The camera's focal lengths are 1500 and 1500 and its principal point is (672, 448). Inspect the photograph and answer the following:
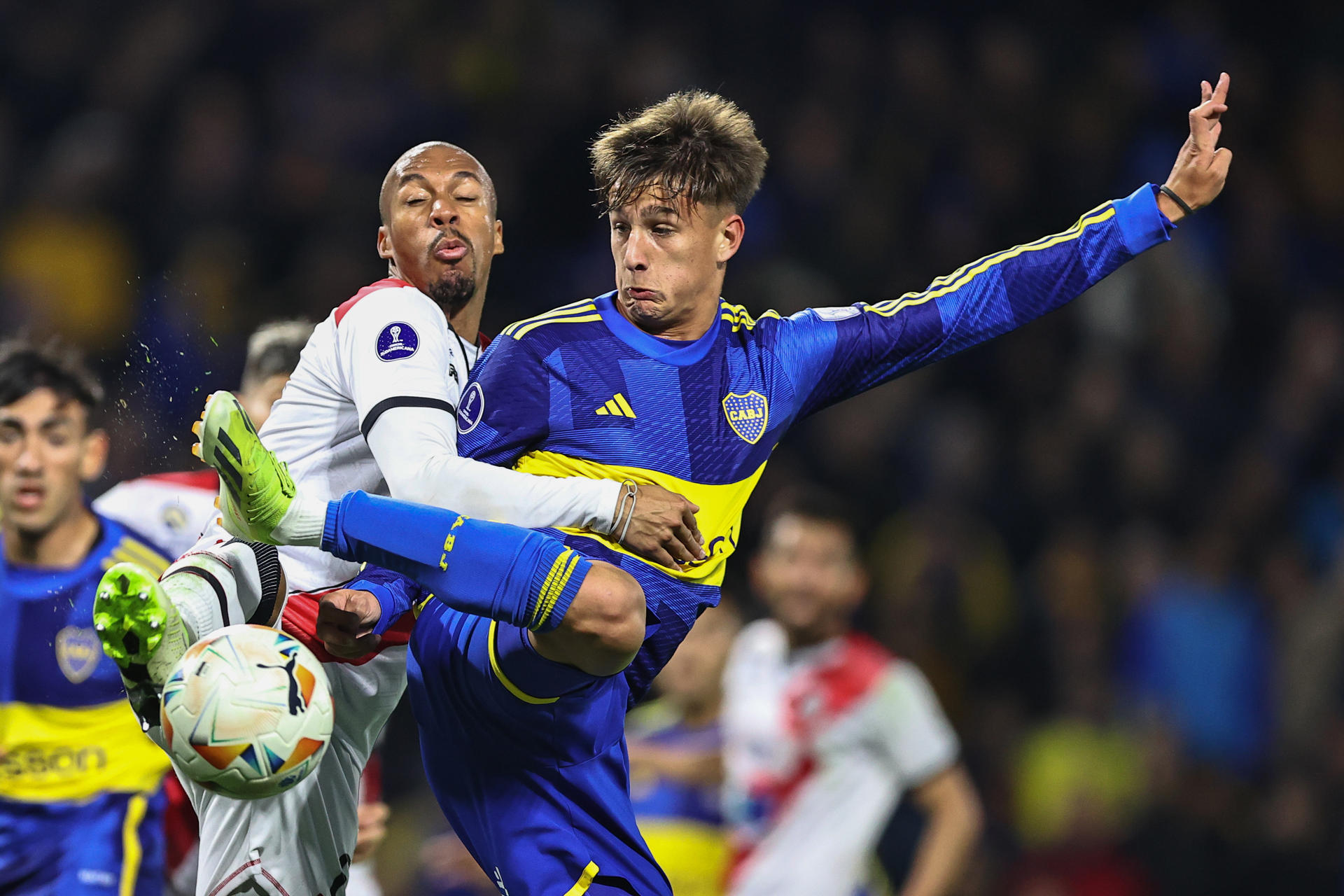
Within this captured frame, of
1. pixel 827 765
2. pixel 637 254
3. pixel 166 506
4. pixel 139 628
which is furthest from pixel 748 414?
pixel 827 765

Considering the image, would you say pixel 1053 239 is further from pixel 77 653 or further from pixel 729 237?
pixel 77 653

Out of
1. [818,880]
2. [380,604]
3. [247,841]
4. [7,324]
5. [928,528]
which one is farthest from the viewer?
[928,528]

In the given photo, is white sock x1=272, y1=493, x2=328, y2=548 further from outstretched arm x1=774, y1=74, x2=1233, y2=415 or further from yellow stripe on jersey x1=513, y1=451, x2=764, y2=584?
outstretched arm x1=774, y1=74, x2=1233, y2=415

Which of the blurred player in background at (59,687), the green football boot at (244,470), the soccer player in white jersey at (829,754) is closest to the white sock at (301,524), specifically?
the green football boot at (244,470)

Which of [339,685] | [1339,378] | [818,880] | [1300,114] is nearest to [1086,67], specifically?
[1300,114]

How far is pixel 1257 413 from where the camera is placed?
8719 mm

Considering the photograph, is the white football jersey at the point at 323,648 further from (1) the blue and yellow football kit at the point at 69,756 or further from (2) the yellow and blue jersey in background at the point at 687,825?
(2) the yellow and blue jersey in background at the point at 687,825

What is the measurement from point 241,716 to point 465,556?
1.87ft

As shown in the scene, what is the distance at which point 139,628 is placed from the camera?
10.3ft

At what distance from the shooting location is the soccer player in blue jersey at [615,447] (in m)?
3.11

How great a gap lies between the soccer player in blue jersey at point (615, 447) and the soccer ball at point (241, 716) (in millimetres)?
204

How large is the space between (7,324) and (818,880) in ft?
16.0

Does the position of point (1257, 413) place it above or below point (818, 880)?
above

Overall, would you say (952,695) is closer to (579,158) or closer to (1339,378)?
(1339,378)
